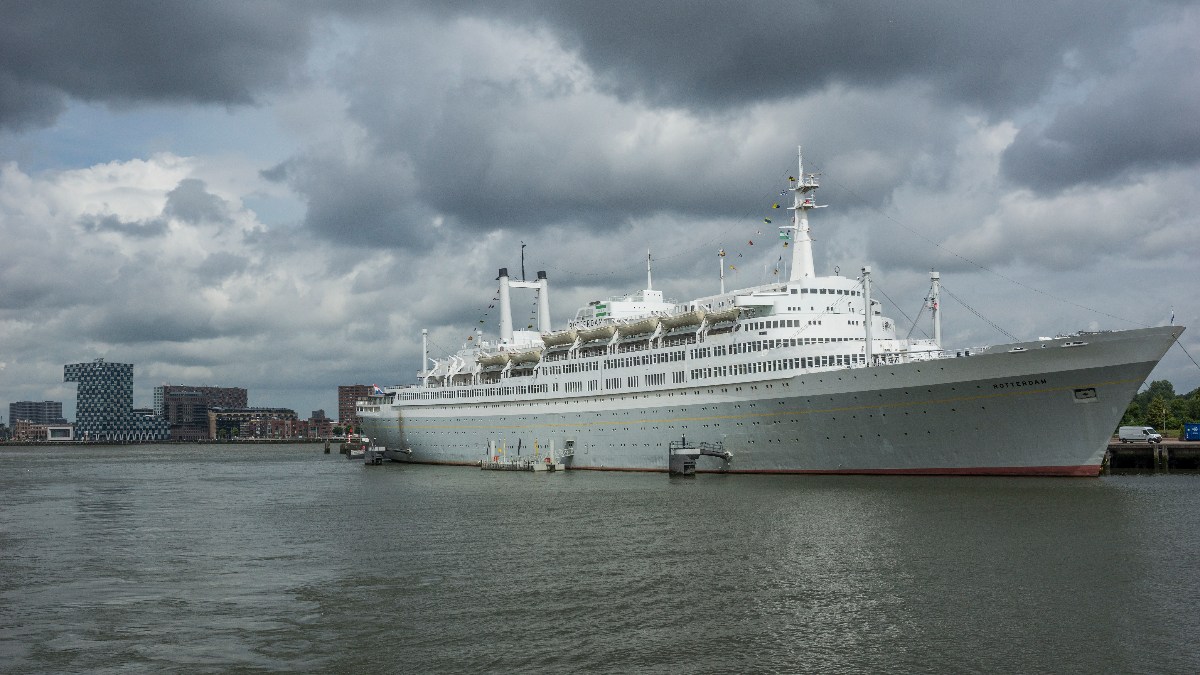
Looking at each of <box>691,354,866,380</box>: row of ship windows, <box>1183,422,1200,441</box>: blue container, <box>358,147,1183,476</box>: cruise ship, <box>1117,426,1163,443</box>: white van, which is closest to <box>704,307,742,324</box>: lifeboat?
<box>358,147,1183,476</box>: cruise ship

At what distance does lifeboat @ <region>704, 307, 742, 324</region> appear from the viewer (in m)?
51.2

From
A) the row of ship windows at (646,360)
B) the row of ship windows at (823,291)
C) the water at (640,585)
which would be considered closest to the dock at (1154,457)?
the row of ship windows at (823,291)

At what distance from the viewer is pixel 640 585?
22.3 meters

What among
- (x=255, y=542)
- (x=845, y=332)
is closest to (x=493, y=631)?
(x=255, y=542)

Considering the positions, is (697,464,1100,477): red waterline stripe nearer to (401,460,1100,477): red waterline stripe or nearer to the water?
(401,460,1100,477): red waterline stripe

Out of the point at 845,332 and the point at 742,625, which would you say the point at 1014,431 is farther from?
the point at 742,625

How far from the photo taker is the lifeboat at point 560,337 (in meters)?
64.5

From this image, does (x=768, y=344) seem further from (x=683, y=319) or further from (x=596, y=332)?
(x=596, y=332)

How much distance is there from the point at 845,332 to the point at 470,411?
108 ft

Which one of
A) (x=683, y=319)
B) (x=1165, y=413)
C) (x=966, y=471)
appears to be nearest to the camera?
(x=966, y=471)

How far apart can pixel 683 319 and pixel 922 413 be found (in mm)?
16759

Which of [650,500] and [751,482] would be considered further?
[751,482]

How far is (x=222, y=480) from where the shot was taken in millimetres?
67375

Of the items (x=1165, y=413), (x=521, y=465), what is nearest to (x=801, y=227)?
(x=521, y=465)
